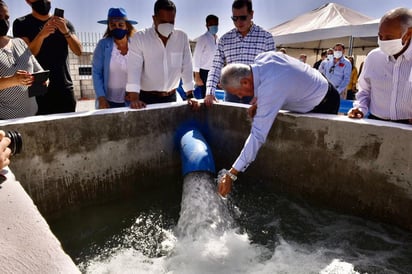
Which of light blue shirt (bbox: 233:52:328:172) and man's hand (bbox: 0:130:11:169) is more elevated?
light blue shirt (bbox: 233:52:328:172)

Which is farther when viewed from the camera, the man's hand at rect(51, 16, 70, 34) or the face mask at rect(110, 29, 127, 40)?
the face mask at rect(110, 29, 127, 40)

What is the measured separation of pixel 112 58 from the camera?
356cm

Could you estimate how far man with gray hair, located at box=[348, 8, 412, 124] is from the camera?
96.2 inches

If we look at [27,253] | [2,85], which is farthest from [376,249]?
[2,85]

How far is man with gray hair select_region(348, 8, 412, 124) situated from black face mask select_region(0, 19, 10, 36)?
128 inches

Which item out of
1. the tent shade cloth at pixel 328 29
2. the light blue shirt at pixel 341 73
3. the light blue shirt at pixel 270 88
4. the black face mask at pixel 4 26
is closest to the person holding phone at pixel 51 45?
the black face mask at pixel 4 26

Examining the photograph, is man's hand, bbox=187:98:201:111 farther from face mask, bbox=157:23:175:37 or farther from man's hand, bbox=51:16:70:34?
man's hand, bbox=51:16:70:34

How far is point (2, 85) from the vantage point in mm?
2541

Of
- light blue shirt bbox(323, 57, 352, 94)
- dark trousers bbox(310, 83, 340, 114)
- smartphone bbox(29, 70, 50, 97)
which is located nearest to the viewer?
smartphone bbox(29, 70, 50, 97)

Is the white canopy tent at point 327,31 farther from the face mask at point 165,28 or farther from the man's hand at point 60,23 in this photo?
the man's hand at point 60,23

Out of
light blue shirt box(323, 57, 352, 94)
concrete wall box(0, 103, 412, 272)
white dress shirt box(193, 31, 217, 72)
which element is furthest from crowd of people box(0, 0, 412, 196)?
light blue shirt box(323, 57, 352, 94)

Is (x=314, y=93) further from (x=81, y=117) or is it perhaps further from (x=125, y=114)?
(x=81, y=117)

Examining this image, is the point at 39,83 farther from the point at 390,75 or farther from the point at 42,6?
the point at 390,75

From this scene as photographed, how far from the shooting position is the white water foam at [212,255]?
7.83 feet
